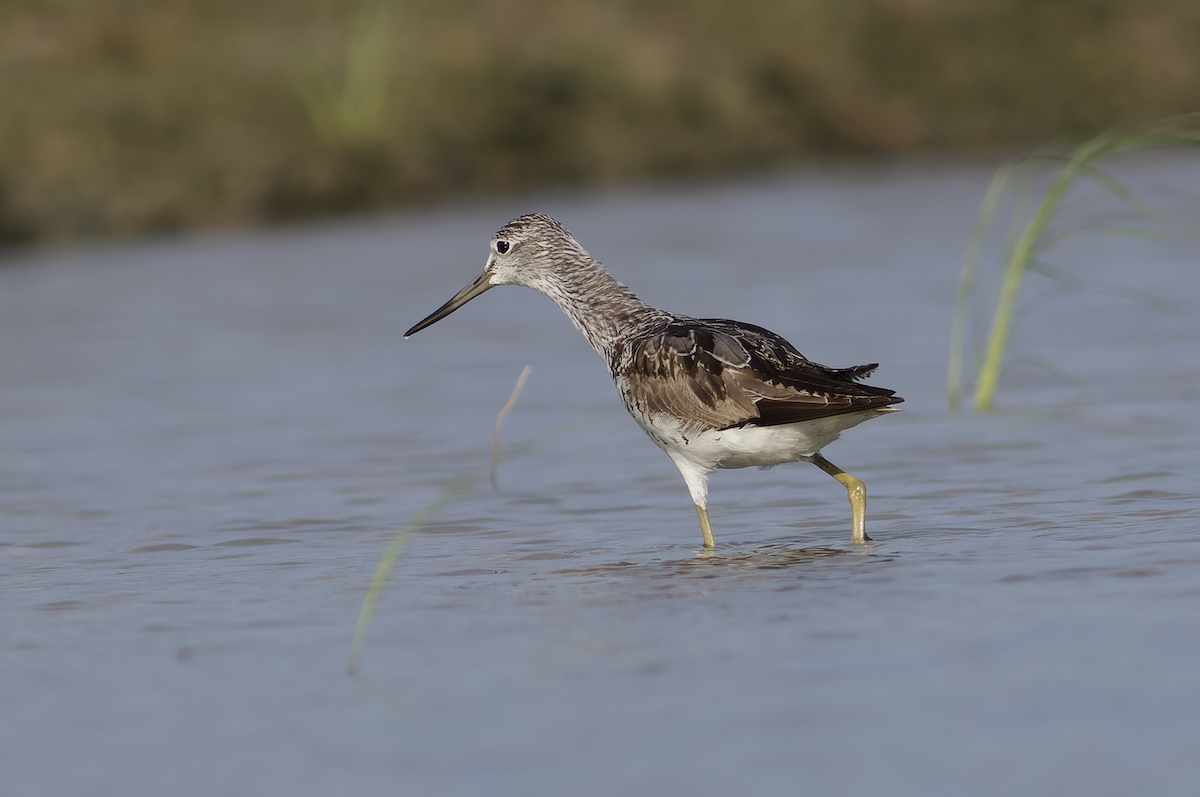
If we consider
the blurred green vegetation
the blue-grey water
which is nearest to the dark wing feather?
the blue-grey water

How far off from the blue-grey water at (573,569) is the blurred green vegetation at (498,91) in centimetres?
774

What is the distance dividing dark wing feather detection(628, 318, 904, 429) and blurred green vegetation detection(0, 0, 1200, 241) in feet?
59.6

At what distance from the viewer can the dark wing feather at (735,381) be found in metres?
7.97

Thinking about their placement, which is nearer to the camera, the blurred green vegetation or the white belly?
the white belly

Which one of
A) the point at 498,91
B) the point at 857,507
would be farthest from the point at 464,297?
the point at 498,91

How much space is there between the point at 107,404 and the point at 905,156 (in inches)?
901

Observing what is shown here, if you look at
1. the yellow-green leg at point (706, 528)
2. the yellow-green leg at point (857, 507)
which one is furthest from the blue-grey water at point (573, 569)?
the yellow-green leg at point (857, 507)

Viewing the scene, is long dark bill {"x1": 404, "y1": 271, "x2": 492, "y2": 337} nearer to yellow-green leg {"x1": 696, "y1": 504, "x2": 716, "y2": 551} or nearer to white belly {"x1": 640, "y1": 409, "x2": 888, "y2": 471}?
white belly {"x1": 640, "y1": 409, "x2": 888, "y2": 471}

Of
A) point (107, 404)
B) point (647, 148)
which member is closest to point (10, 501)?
point (107, 404)

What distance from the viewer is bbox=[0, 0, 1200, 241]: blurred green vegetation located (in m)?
26.2

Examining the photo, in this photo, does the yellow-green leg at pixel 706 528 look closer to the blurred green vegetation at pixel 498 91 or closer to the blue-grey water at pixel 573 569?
the blue-grey water at pixel 573 569

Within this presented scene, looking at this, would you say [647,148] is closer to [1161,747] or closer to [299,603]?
[299,603]

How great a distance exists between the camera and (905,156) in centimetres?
3472

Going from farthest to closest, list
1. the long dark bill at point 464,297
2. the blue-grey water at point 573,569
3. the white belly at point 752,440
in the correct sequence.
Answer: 1. the long dark bill at point 464,297
2. the white belly at point 752,440
3. the blue-grey water at point 573,569
